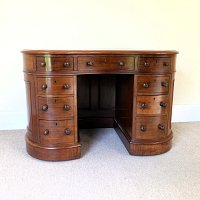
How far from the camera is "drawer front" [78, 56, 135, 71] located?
5.66 ft

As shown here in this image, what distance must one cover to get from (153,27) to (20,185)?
2.01 m

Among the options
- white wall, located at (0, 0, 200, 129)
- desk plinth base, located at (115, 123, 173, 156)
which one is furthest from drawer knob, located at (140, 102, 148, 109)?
white wall, located at (0, 0, 200, 129)

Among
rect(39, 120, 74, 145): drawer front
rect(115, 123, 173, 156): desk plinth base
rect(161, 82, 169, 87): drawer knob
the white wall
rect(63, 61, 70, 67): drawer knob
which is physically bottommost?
rect(115, 123, 173, 156): desk plinth base

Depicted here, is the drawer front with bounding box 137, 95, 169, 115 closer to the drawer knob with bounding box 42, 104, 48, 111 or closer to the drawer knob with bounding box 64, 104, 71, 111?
the drawer knob with bounding box 64, 104, 71, 111

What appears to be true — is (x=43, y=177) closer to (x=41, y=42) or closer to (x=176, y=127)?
(x=41, y=42)

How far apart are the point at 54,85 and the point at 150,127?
0.87 metres

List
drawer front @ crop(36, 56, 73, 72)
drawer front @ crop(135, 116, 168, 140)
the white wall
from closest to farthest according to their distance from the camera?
drawer front @ crop(36, 56, 73, 72), drawer front @ crop(135, 116, 168, 140), the white wall

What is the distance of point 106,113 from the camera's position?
258 cm

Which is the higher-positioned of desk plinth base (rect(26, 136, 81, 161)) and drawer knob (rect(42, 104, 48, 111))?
drawer knob (rect(42, 104, 48, 111))

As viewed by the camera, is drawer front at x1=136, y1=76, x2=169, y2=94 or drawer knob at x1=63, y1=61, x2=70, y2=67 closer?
drawer knob at x1=63, y1=61, x2=70, y2=67

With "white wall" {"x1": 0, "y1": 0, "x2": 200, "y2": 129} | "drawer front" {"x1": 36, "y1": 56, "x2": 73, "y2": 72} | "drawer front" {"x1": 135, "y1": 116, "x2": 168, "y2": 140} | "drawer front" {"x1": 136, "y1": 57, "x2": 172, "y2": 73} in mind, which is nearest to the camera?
"drawer front" {"x1": 36, "y1": 56, "x2": 73, "y2": 72}

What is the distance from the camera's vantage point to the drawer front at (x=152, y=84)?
1.82 m

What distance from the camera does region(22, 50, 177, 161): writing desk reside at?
1.71 metres

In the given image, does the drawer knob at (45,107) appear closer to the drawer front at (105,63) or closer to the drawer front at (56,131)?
the drawer front at (56,131)
